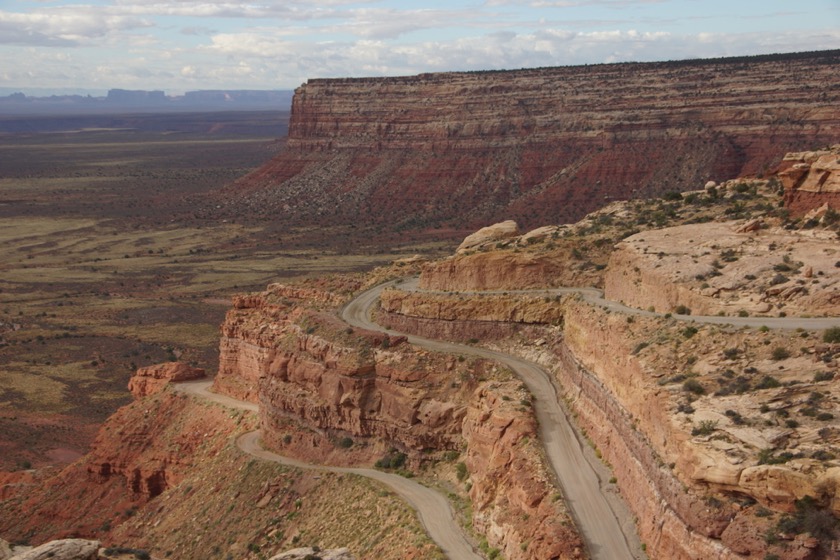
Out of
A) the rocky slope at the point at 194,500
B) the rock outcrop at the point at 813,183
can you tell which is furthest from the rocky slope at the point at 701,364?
the rocky slope at the point at 194,500

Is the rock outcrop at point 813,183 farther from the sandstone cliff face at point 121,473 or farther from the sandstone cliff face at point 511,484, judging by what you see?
the sandstone cliff face at point 121,473

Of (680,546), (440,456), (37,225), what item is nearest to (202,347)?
(440,456)

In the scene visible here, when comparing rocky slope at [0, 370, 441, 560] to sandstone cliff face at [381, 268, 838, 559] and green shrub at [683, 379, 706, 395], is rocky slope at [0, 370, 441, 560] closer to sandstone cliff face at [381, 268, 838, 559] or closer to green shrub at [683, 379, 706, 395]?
sandstone cliff face at [381, 268, 838, 559]

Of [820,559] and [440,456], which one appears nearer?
[820,559]

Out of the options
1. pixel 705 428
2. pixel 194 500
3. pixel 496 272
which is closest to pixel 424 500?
pixel 194 500

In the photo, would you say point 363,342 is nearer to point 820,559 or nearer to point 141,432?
point 141,432

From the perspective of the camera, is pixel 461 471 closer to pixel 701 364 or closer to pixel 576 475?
pixel 576 475
